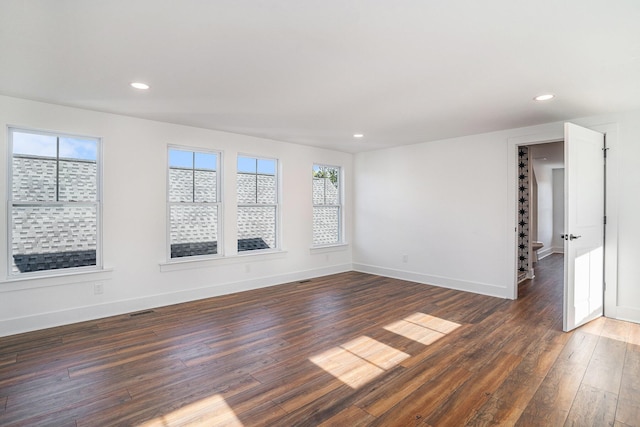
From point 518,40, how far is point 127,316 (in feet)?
15.5

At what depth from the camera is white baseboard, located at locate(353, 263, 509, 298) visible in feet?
15.8

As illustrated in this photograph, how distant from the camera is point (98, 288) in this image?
151 inches

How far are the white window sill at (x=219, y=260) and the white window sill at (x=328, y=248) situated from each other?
2.23 feet

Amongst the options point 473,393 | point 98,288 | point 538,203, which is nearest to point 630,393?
point 473,393

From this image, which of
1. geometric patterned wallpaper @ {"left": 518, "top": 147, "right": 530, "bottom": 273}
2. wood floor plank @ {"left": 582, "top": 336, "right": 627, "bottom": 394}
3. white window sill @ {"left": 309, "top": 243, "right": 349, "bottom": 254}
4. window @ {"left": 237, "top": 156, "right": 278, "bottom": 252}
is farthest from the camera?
white window sill @ {"left": 309, "top": 243, "right": 349, "bottom": 254}

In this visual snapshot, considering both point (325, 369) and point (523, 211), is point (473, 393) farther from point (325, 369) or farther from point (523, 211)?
point (523, 211)

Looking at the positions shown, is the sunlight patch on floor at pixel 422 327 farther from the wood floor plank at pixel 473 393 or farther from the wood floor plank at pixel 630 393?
the wood floor plank at pixel 630 393

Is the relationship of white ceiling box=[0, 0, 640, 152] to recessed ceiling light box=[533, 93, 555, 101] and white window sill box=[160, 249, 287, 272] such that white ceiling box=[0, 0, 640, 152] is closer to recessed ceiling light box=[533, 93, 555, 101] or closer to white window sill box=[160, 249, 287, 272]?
recessed ceiling light box=[533, 93, 555, 101]

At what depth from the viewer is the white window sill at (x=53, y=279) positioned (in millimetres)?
3350

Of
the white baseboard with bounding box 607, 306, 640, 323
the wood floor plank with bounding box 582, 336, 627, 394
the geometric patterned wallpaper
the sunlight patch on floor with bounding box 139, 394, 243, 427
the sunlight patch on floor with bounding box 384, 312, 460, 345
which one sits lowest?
the sunlight patch on floor with bounding box 139, 394, 243, 427

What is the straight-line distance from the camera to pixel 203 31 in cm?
209

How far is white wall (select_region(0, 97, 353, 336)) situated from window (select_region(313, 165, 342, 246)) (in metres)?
0.70

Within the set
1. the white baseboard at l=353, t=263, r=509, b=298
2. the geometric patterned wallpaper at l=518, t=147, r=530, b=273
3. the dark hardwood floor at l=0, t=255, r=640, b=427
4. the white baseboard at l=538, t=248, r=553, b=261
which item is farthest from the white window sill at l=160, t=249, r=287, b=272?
the white baseboard at l=538, t=248, r=553, b=261

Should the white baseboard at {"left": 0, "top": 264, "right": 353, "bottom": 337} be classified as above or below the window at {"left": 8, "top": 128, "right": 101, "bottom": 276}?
below
